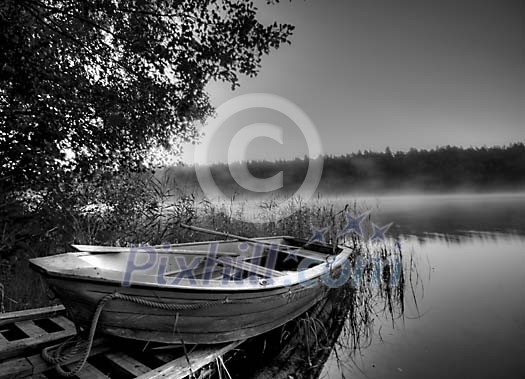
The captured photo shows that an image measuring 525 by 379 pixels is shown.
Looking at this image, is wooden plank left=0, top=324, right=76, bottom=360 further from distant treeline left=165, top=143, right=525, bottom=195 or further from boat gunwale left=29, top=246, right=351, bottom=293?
distant treeline left=165, top=143, right=525, bottom=195

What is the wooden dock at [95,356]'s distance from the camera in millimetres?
1975

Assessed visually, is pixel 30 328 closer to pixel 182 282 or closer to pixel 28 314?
pixel 28 314

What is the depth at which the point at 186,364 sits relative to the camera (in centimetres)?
216

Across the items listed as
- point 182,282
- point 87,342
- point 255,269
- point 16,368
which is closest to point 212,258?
point 255,269

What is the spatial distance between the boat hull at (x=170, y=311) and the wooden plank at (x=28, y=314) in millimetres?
906

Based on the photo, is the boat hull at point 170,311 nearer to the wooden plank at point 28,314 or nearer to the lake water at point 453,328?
the wooden plank at point 28,314

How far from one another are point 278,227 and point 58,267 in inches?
225

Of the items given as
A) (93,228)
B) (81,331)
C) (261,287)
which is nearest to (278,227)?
(93,228)

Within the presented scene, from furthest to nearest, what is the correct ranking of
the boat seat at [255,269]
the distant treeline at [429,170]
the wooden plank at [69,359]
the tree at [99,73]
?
the distant treeline at [429,170], the tree at [99,73], the boat seat at [255,269], the wooden plank at [69,359]

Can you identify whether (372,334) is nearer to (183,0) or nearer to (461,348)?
(461,348)

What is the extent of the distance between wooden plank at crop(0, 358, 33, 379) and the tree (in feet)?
8.14

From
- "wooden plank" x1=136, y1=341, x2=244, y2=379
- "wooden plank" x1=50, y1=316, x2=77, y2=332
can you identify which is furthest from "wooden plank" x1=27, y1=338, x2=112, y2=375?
"wooden plank" x1=136, y1=341, x2=244, y2=379

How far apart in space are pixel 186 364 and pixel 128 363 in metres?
0.44

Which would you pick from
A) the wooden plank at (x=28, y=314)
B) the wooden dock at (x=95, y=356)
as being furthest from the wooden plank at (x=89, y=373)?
the wooden plank at (x=28, y=314)
